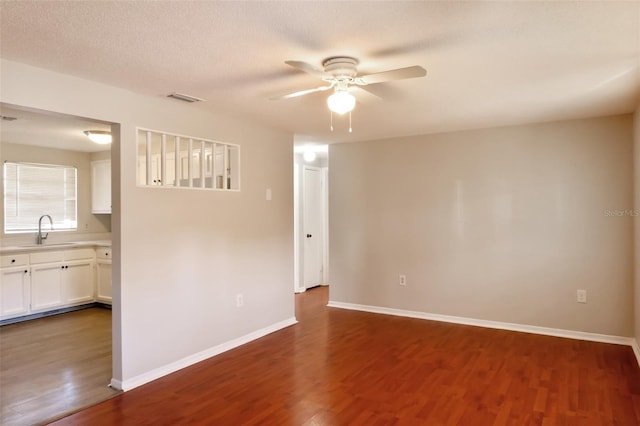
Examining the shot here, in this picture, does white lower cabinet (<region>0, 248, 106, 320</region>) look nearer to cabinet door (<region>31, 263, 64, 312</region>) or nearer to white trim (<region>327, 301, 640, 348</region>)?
cabinet door (<region>31, 263, 64, 312</region>)

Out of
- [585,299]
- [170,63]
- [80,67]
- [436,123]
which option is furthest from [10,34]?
Answer: [585,299]

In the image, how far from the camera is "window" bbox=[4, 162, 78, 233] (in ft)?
17.2

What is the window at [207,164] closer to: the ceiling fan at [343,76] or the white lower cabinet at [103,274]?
the ceiling fan at [343,76]

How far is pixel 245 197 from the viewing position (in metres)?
4.15

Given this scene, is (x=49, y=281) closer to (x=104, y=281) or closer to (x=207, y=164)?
(x=104, y=281)

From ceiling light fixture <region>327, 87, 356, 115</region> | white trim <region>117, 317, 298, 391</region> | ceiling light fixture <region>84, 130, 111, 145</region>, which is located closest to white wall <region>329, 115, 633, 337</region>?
white trim <region>117, 317, 298, 391</region>

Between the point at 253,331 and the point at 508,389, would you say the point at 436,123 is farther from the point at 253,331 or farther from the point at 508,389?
the point at 253,331

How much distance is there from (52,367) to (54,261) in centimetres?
221

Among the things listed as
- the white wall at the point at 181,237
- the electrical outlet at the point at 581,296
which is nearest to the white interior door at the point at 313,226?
the white wall at the point at 181,237

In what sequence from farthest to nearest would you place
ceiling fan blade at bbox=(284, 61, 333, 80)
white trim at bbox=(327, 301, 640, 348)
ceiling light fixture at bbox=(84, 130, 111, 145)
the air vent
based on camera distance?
ceiling light fixture at bbox=(84, 130, 111, 145) → white trim at bbox=(327, 301, 640, 348) → the air vent → ceiling fan blade at bbox=(284, 61, 333, 80)

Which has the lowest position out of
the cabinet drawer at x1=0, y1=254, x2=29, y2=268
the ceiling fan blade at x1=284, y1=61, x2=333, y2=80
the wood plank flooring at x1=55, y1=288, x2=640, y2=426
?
the wood plank flooring at x1=55, y1=288, x2=640, y2=426

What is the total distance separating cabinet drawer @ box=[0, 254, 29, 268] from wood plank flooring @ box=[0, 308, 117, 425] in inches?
27.8

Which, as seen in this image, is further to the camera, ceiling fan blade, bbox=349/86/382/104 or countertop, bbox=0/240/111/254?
countertop, bbox=0/240/111/254

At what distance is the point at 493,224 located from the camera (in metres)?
4.53
